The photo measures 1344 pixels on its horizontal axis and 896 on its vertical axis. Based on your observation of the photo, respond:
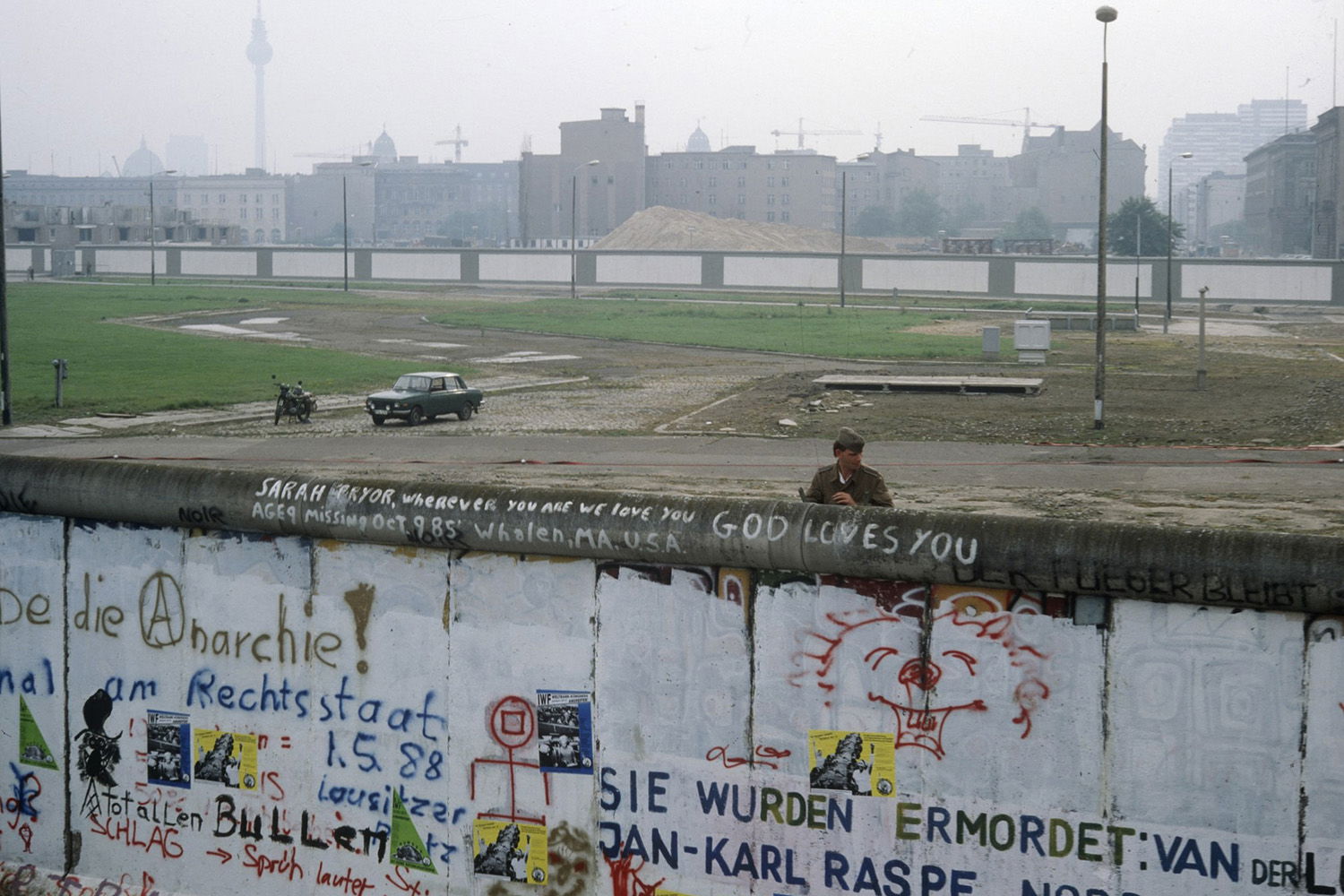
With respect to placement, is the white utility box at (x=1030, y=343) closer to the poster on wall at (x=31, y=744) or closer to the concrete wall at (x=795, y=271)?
the poster on wall at (x=31, y=744)

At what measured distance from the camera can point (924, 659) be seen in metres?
6.72

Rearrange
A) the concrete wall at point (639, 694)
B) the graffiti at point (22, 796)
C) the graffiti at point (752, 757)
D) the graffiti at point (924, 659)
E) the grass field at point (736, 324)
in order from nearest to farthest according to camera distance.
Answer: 1. the concrete wall at point (639, 694)
2. the graffiti at point (924, 659)
3. the graffiti at point (752, 757)
4. the graffiti at point (22, 796)
5. the grass field at point (736, 324)

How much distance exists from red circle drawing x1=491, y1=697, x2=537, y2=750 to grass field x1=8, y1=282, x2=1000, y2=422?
30054 mm

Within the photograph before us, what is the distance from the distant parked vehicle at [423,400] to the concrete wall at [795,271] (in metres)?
70.3

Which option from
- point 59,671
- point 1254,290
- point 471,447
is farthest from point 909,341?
point 59,671

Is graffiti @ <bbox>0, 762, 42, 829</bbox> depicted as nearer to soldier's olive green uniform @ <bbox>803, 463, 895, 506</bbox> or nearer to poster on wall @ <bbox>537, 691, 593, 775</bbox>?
poster on wall @ <bbox>537, 691, 593, 775</bbox>

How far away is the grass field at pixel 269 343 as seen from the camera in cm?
4138

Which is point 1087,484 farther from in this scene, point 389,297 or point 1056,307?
point 389,297

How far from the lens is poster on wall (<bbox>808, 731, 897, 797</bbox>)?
6.79m

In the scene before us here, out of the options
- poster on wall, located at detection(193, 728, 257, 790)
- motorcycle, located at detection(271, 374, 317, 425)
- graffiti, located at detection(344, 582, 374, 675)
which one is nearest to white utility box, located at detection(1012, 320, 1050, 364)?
motorcycle, located at detection(271, 374, 317, 425)

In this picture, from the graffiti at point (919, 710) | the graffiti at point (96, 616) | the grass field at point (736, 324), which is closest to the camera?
the graffiti at point (919, 710)

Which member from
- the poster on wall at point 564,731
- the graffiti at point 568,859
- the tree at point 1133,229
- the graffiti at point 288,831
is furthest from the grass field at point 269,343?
the tree at point 1133,229

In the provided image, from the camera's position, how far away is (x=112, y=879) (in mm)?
8422

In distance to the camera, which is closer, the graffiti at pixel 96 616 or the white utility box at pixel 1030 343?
the graffiti at pixel 96 616
